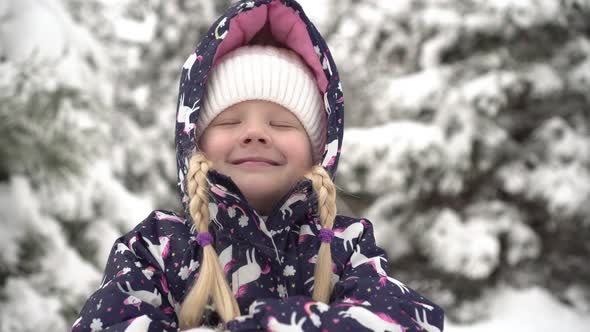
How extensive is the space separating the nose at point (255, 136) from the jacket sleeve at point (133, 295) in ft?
1.12

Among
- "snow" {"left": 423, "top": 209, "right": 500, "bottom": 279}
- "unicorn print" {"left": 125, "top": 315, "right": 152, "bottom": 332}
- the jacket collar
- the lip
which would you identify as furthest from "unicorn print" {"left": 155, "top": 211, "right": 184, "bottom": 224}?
"snow" {"left": 423, "top": 209, "right": 500, "bottom": 279}

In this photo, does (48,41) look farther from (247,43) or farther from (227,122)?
(227,122)

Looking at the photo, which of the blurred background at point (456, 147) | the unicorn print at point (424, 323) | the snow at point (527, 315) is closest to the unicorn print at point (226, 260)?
the unicorn print at point (424, 323)

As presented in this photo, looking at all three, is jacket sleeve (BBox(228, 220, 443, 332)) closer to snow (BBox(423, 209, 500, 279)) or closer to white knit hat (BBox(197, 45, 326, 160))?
white knit hat (BBox(197, 45, 326, 160))

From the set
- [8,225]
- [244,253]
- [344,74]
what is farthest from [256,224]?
[344,74]

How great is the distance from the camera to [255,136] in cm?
131

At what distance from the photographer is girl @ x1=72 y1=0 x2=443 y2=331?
1.17m

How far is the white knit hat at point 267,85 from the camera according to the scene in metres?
1.37

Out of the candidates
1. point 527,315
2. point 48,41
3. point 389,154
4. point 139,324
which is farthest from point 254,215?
point 527,315

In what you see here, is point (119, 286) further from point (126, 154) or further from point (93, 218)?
point (126, 154)

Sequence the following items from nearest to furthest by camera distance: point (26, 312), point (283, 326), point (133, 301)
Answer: point (283, 326)
point (133, 301)
point (26, 312)

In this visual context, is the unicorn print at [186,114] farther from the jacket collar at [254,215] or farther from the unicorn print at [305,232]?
the unicorn print at [305,232]

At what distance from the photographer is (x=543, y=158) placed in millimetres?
4902

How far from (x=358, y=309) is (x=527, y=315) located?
4.01 meters
